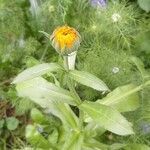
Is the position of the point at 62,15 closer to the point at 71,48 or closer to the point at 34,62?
the point at 34,62

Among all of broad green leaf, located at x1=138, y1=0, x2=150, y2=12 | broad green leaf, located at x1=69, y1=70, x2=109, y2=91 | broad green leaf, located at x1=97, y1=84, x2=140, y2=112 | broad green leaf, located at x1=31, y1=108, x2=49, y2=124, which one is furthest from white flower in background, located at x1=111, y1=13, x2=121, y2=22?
broad green leaf, located at x1=69, y1=70, x2=109, y2=91

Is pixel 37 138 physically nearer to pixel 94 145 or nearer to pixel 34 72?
pixel 94 145

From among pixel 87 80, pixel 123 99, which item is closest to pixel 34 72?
pixel 87 80

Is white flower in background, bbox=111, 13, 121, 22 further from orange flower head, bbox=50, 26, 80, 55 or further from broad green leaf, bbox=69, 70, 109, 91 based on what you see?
orange flower head, bbox=50, 26, 80, 55

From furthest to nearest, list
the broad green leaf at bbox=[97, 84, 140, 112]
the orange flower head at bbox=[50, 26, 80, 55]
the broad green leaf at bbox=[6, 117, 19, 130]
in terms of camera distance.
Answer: the broad green leaf at bbox=[6, 117, 19, 130] → the broad green leaf at bbox=[97, 84, 140, 112] → the orange flower head at bbox=[50, 26, 80, 55]

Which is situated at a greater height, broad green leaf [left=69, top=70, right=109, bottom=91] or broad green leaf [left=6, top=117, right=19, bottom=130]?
broad green leaf [left=69, top=70, right=109, bottom=91]

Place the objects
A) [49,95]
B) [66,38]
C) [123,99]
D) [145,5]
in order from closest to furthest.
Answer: [66,38] → [49,95] → [123,99] → [145,5]

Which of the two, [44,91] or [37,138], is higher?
[44,91]

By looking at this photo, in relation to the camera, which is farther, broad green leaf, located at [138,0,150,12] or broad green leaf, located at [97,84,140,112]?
broad green leaf, located at [138,0,150,12]
